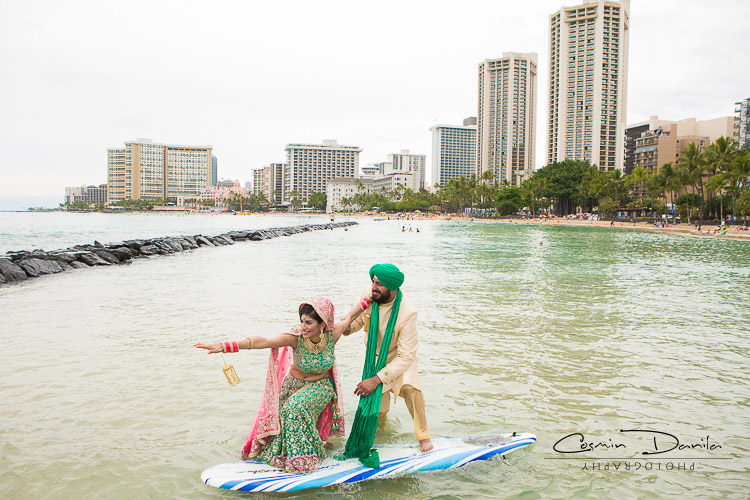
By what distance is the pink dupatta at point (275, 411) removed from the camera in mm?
3941

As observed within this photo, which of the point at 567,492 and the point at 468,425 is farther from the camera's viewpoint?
the point at 468,425

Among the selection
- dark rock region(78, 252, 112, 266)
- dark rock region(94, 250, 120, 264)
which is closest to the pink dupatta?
dark rock region(78, 252, 112, 266)

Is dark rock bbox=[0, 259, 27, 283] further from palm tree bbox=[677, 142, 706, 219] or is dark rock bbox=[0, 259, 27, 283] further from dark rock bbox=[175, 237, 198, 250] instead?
palm tree bbox=[677, 142, 706, 219]

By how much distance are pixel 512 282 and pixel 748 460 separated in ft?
40.9

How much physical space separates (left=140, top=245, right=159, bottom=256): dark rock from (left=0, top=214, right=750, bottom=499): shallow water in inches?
518

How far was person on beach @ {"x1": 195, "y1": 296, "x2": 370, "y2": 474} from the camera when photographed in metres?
3.72

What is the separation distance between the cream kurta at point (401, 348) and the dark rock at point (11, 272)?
17.3 metres

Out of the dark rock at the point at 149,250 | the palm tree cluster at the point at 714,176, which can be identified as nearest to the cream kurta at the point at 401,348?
the dark rock at the point at 149,250

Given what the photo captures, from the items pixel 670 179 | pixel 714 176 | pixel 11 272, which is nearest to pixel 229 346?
pixel 11 272

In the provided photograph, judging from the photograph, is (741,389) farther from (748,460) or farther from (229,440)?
(229,440)

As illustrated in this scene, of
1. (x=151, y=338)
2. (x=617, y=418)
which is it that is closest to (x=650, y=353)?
(x=617, y=418)

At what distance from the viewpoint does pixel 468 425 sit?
16.8 ft

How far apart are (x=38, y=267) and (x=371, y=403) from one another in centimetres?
1931
